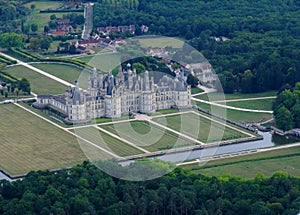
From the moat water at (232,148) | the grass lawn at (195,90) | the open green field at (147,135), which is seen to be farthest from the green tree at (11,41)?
the moat water at (232,148)

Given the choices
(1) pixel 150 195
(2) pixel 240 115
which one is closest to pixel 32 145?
(1) pixel 150 195

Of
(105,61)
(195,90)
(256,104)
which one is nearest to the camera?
(256,104)

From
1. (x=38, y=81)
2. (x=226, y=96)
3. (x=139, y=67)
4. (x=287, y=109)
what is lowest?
Answer: (x=38, y=81)

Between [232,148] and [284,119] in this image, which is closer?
[232,148]

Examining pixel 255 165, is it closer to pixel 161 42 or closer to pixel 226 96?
A: pixel 226 96

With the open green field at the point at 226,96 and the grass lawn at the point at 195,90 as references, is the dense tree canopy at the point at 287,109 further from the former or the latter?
the grass lawn at the point at 195,90

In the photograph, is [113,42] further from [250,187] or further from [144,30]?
[250,187]
